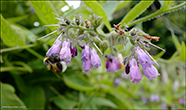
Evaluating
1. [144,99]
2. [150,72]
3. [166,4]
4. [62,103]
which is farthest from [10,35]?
[144,99]

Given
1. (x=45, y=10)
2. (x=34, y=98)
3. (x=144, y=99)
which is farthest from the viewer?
(x=144, y=99)

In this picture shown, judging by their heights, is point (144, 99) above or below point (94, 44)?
below

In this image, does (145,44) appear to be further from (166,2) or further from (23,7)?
(23,7)

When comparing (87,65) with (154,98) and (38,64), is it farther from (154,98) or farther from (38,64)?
(154,98)

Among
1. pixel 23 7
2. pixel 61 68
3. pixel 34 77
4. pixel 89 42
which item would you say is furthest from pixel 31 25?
pixel 89 42

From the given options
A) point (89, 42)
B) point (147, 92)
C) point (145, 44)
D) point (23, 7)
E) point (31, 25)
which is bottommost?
point (147, 92)

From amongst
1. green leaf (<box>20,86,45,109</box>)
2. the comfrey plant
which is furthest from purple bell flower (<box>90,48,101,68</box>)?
green leaf (<box>20,86,45,109</box>)

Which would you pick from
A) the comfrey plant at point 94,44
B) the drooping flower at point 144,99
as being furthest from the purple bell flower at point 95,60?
the drooping flower at point 144,99
